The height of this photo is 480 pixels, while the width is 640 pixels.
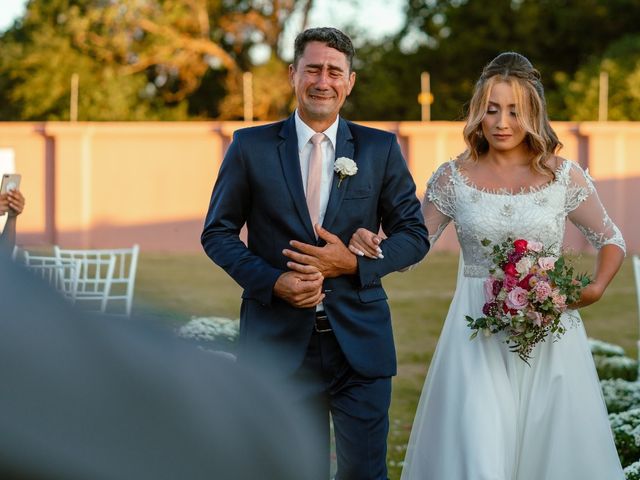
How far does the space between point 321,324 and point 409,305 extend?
1104 centimetres

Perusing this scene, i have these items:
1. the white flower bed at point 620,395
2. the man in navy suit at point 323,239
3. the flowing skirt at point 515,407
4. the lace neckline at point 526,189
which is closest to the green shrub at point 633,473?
the flowing skirt at point 515,407

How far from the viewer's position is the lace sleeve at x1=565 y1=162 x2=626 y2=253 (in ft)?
14.5

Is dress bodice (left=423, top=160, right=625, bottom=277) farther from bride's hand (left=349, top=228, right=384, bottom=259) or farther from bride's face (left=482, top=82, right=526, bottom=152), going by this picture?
bride's hand (left=349, top=228, right=384, bottom=259)

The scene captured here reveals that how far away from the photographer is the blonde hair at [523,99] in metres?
4.26

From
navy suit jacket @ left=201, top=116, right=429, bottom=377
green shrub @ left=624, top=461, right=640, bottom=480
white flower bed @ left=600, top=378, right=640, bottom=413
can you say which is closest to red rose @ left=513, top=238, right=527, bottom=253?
navy suit jacket @ left=201, top=116, right=429, bottom=377

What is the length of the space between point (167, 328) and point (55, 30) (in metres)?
30.6

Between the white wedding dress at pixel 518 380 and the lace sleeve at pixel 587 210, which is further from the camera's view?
the lace sleeve at pixel 587 210

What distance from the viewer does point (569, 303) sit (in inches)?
162

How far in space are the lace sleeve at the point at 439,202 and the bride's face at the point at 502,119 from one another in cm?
29

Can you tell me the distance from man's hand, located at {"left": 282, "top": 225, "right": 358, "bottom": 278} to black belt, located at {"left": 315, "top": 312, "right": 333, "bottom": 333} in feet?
0.63

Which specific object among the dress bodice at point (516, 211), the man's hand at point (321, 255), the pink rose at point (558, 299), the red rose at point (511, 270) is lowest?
the pink rose at point (558, 299)

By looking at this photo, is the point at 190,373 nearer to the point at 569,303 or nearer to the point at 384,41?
the point at 569,303

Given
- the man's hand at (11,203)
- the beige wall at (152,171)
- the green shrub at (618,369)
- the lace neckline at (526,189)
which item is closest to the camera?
the lace neckline at (526,189)

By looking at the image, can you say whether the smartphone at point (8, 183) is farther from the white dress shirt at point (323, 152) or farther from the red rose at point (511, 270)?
the red rose at point (511, 270)
